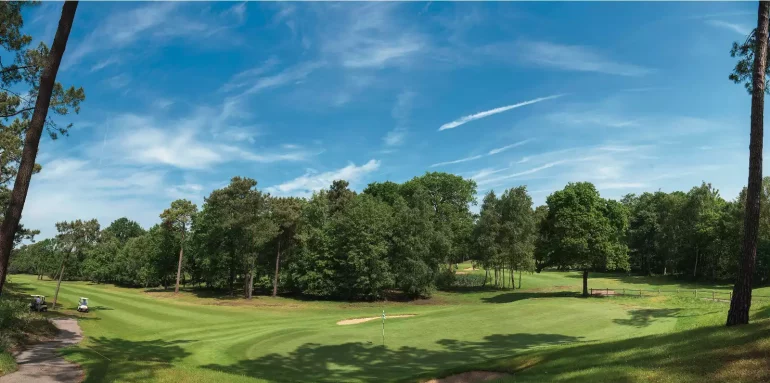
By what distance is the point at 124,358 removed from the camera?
637 inches

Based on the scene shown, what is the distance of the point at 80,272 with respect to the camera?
108m

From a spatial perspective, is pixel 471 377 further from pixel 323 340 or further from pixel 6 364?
pixel 6 364

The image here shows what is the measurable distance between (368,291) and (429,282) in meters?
7.85

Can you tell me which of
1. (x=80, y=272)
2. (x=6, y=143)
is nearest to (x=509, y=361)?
(x=6, y=143)

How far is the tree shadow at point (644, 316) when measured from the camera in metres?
27.6

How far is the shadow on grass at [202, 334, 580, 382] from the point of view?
17125mm

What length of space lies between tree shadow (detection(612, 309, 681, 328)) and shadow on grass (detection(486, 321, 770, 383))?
15261 mm

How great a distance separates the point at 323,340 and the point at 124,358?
→ 10.3 m

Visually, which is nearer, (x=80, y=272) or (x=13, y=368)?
(x=13, y=368)

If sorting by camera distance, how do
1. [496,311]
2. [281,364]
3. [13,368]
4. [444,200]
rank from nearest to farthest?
[13,368] < [281,364] < [496,311] < [444,200]

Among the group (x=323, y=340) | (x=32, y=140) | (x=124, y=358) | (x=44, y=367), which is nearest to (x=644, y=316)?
(x=323, y=340)

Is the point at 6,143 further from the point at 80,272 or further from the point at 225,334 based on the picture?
the point at 80,272

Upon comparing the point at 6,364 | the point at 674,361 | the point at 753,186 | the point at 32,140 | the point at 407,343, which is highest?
the point at 32,140

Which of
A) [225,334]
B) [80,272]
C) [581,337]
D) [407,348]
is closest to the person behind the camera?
[407,348]
